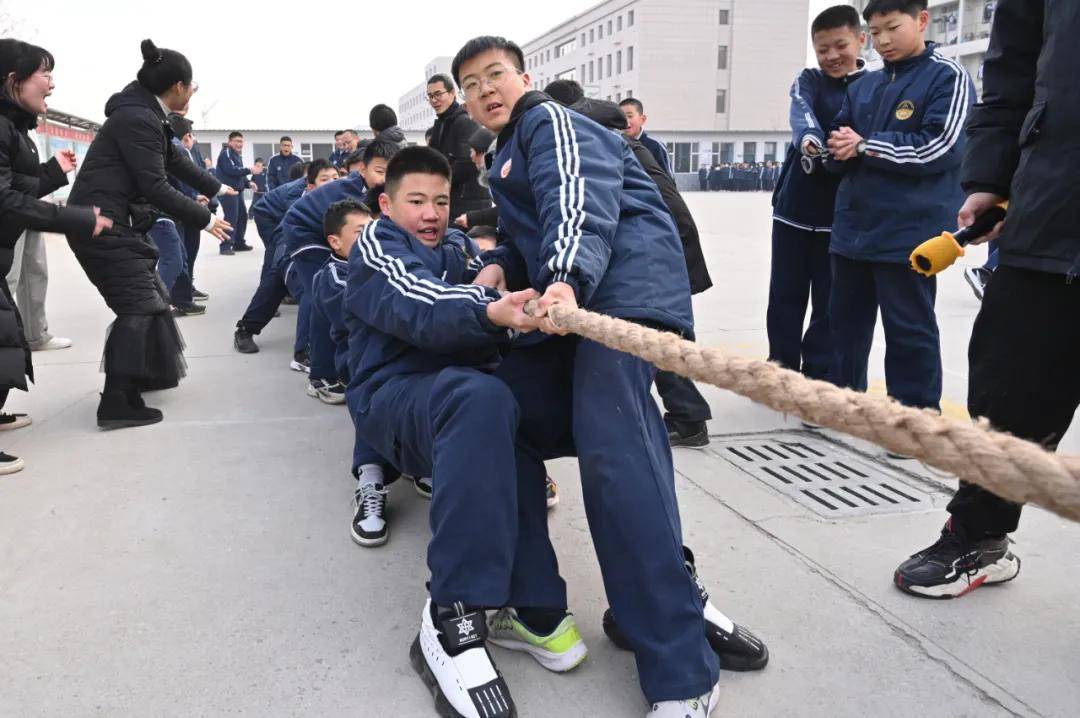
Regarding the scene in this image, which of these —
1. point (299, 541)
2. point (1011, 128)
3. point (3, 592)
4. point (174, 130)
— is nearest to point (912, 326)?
point (1011, 128)

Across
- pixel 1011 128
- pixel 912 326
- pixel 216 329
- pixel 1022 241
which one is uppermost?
pixel 1011 128

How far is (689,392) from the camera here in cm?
357

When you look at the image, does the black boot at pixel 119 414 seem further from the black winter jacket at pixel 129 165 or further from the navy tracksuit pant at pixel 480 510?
the navy tracksuit pant at pixel 480 510

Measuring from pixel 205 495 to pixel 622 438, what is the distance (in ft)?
6.46

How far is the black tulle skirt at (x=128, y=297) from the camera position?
3977mm

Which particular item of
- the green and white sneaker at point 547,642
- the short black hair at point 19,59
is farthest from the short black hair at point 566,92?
the short black hair at point 19,59

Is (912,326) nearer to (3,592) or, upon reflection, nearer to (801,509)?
(801,509)

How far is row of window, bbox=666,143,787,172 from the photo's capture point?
1949 inches

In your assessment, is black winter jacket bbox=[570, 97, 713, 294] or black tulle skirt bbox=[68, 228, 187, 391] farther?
black tulle skirt bbox=[68, 228, 187, 391]

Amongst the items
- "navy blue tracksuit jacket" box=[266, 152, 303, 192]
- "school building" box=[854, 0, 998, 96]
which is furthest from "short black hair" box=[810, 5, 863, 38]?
"school building" box=[854, 0, 998, 96]

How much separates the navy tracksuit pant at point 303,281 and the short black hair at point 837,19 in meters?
2.99

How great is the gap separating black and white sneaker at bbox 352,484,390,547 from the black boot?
1768mm

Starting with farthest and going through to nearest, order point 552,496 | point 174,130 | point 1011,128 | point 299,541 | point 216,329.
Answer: point 216,329 < point 174,130 < point 552,496 < point 299,541 < point 1011,128

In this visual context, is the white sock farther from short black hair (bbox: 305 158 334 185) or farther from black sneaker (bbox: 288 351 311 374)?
short black hair (bbox: 305 158 334 185)
